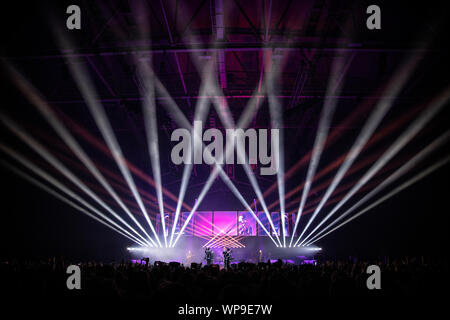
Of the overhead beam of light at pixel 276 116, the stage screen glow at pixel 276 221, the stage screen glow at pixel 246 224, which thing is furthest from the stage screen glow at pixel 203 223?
the overhead beam of light at pixel 276 116

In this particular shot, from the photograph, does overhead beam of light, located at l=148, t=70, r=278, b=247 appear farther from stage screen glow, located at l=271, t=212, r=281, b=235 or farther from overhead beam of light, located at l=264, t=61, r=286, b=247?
overhead beam of light, located at l=264, t=61, r=286, b=247

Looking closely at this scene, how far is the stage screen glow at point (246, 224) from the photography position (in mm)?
17109

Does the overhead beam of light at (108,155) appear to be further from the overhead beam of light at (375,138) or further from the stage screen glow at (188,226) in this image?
the overhead beam of light at (375,138)

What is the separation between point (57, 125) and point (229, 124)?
6610mm

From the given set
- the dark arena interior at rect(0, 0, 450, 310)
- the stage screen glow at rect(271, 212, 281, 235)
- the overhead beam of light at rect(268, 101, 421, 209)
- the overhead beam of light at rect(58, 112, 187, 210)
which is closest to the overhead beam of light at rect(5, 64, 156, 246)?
the dark arena interior at rect(0, 0, 450, 310)

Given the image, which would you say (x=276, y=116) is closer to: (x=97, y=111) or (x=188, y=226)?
(x=97, y=111)

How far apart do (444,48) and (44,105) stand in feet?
40.9

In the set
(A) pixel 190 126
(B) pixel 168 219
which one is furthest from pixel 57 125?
(B) pixel 168 219

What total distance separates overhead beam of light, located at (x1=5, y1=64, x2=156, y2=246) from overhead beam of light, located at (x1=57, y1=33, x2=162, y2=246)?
3.15 feet

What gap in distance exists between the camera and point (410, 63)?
895cm

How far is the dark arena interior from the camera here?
7531mm

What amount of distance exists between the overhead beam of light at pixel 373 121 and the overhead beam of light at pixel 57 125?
9533 mm

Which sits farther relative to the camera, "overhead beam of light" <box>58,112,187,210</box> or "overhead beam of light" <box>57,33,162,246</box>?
"overhead beam of light" <box>58,112,187,210</box>

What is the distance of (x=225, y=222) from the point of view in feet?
56.6
